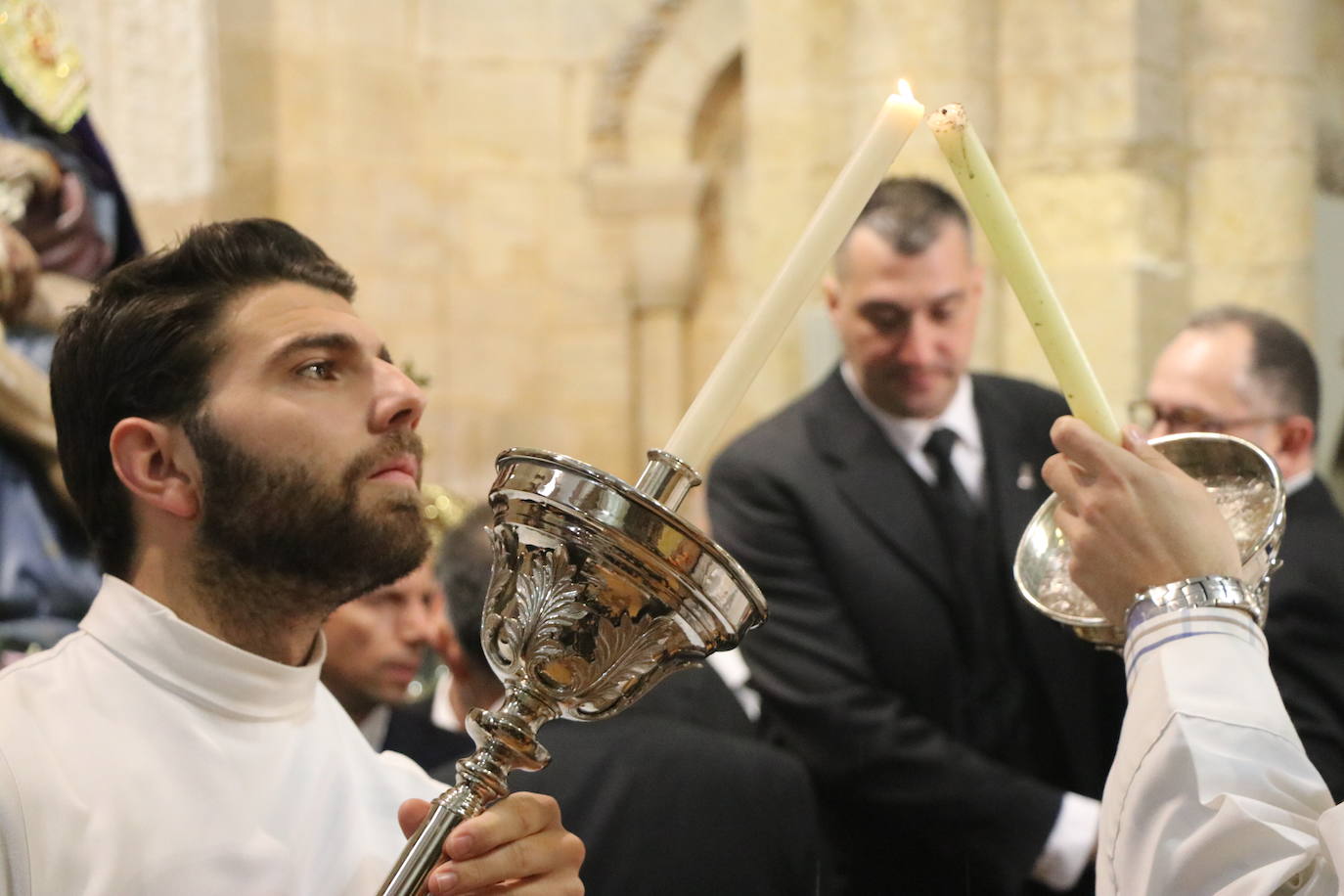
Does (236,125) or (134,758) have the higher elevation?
(236,125)

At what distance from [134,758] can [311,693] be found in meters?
0.24

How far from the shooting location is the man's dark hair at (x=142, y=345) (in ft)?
5.45

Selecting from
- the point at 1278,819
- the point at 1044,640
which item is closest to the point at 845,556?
the point at 1044,640

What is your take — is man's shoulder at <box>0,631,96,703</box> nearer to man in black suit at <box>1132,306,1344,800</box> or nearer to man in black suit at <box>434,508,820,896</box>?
man in black suit at <box>434,508,820,896</box>

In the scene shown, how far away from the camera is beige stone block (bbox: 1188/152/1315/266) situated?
4.89 m

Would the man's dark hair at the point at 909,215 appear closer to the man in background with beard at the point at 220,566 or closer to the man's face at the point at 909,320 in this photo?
the man's face at the point at 909,320

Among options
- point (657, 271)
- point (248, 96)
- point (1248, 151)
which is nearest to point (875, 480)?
point (1248, 151)

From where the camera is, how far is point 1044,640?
2.87m

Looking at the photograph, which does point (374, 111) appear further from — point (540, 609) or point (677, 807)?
point (540, 609)

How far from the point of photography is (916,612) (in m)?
2.90

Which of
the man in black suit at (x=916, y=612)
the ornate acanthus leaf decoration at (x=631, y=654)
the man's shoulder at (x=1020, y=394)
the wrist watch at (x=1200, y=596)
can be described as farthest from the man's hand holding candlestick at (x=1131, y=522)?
the man's shoulder at (x=1020, y=394)

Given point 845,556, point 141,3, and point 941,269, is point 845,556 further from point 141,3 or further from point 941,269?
point 141,3

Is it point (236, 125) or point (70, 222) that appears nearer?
point (70, 222)

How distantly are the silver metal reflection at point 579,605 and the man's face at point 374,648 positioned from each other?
1840 millimetres
